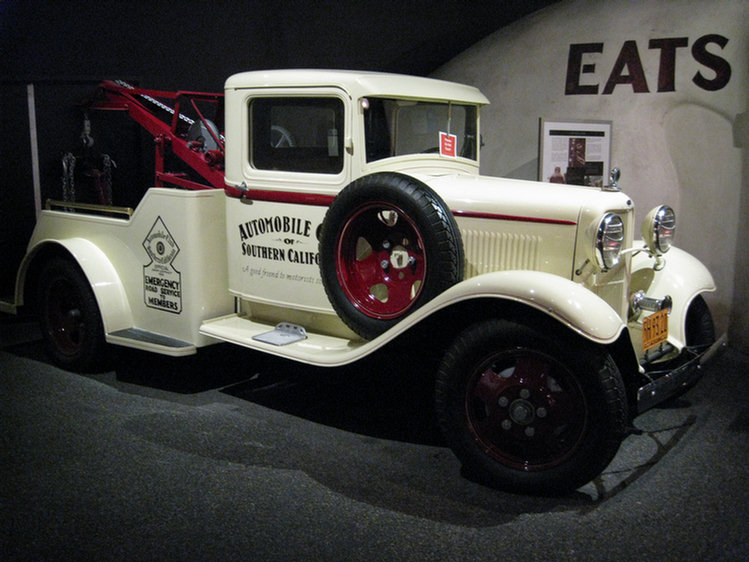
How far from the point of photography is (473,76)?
569 centimetres

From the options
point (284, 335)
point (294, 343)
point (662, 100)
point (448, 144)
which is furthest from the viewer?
point (662, 100)

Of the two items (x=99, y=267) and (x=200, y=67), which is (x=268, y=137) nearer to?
(x=99, y=267)

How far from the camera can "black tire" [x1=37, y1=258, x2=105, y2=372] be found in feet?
12.8

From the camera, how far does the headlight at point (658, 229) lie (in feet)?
10.3

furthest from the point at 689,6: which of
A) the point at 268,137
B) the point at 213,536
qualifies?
the point at 213,536

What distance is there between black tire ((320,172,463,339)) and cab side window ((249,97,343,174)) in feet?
1.18

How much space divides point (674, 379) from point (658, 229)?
2.27ft

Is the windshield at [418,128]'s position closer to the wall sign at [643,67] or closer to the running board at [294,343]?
the running board at [294,343]

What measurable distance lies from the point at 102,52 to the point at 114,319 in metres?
2.25

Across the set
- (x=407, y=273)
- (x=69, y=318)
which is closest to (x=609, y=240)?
(x=407, y=273)

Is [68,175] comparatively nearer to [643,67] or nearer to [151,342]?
[151,342]

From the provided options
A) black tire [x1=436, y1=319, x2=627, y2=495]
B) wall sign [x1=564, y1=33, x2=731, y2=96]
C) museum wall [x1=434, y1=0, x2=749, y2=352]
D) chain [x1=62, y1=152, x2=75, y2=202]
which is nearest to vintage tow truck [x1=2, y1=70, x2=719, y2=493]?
black tire [x1=436, y1=319, x2=627, y2=495]

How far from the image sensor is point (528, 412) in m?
2.68

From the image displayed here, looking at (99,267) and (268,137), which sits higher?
(268,137)
